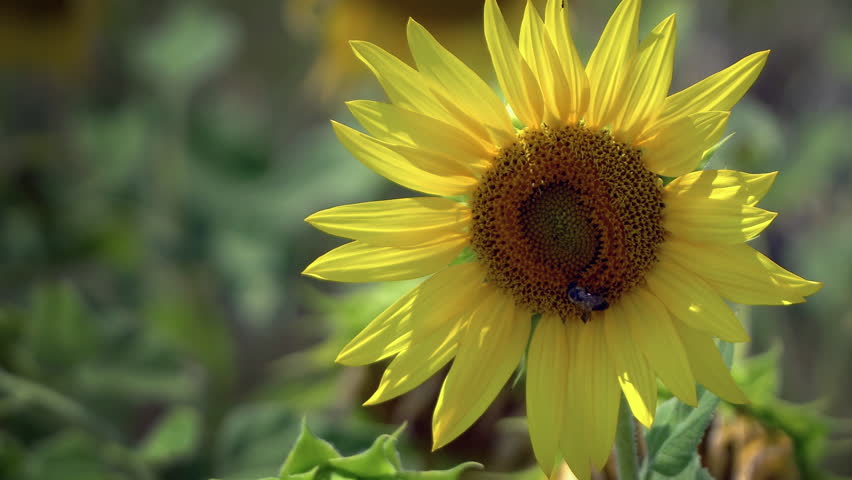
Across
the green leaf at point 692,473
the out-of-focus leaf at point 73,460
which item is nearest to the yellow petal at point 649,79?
the green leaf at point 692,473

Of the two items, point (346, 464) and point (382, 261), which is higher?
point (382, 261)

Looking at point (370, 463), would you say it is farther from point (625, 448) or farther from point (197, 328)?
point (197, 328)

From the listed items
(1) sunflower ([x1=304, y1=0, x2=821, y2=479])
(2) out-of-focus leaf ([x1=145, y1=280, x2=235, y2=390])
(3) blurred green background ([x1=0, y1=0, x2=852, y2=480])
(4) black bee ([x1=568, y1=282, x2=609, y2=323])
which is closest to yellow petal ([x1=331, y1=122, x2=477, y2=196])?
(1) sunflower ([x1=304, y1=0, x2=821, y2=479])

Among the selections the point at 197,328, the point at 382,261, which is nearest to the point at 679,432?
the point at 382,261

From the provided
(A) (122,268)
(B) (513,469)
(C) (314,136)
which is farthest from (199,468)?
(C) (314,136)

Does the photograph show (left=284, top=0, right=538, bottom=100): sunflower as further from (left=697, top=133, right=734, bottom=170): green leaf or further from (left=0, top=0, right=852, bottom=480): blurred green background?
(left=697, top=133, right=734, bottom=170): green leaf

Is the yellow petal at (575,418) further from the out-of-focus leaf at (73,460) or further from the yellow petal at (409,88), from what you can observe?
the out-of-focus leaf at (73,460)
